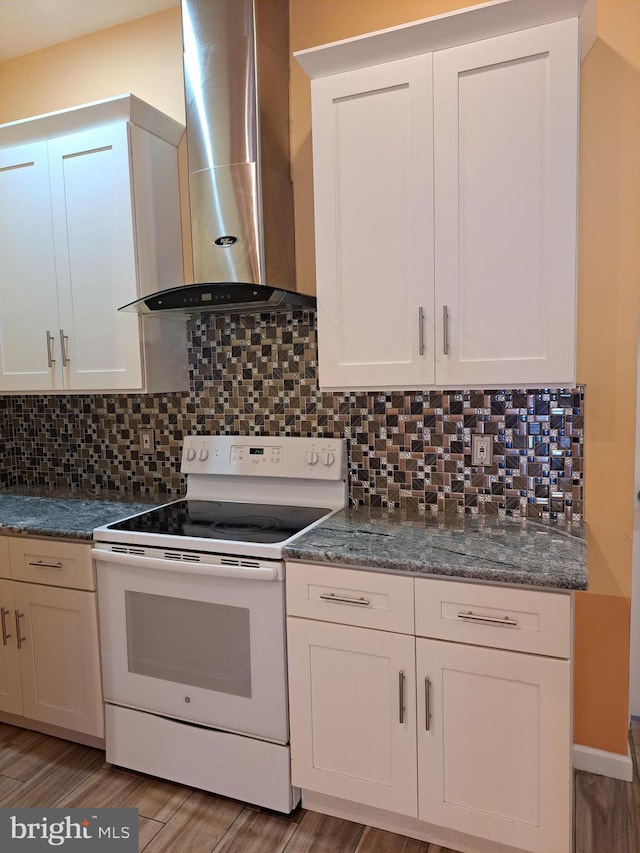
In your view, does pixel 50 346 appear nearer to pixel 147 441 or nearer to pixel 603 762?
pixel 147 441

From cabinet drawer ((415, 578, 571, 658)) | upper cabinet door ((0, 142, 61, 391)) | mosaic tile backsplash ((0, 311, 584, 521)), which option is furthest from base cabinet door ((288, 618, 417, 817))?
upper cabinet door ((0, 142, 61, 391))

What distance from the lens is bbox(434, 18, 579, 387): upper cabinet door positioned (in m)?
1.70

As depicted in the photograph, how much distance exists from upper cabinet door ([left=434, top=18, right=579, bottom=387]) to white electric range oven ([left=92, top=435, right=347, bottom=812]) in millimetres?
777

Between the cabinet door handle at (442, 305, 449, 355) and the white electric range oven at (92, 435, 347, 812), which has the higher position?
the cabinet door handle at (442, 305, 449, 355)

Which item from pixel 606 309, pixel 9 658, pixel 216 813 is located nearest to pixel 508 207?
pixel 606 309

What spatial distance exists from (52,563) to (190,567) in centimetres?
65

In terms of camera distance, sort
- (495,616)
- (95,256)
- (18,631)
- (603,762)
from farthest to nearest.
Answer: (95,256)
(18,631)
(603,762)
(495,616)

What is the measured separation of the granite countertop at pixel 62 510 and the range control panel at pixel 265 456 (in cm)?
25

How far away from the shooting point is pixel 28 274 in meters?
2.59

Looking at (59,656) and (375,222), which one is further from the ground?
(375,222)

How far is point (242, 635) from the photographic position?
193 cm

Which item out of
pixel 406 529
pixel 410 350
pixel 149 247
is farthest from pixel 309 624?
pixel 149 247

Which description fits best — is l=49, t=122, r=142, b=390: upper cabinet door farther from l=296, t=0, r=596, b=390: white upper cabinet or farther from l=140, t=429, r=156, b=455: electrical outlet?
l=296, t=0, r=596, b=390: white upper cabinet

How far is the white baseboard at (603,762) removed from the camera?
206 centimetres
